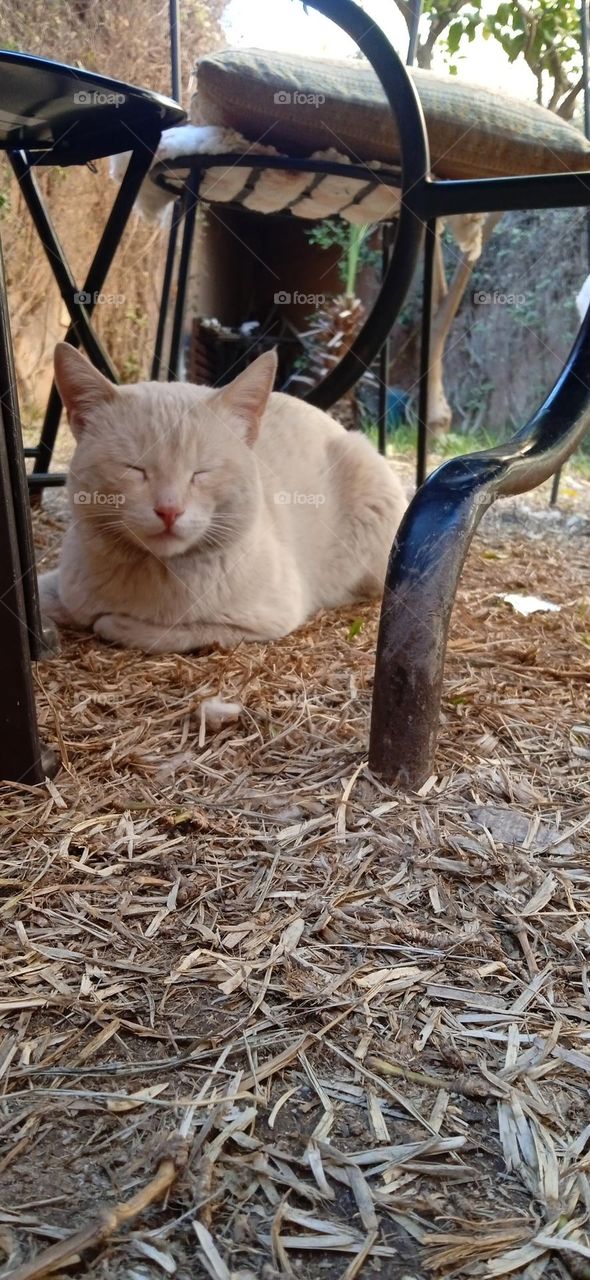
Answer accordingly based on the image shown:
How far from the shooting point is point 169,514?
1496mm

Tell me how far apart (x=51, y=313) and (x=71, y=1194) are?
476cm

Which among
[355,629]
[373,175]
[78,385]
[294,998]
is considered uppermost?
[373,175]

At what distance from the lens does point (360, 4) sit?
1.90m

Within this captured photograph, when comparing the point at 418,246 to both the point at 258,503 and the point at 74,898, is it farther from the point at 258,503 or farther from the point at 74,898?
the point at 74,898

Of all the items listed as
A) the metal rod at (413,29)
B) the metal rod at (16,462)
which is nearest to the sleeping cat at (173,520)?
the metal rod at (16,462)

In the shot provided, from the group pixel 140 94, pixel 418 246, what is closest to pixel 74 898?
pixel 140 94

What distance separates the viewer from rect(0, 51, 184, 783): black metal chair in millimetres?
1068

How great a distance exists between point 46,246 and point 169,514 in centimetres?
142

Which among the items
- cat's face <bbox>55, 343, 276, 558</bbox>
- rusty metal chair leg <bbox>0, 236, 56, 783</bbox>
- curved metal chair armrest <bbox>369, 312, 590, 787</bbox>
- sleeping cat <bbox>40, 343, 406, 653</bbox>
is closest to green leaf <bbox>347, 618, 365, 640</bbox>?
sleeping cat <bbox>40, 343, 406, 653</bbox>

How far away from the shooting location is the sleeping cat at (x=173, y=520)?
1.53 metres

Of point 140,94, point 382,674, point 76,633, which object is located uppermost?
point 140,94

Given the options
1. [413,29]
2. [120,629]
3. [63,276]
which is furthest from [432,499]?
[413,29]

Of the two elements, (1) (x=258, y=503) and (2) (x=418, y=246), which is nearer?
(1) (x=258, y=503)

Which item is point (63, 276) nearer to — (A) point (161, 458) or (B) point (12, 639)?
(A) point (161, 458)
